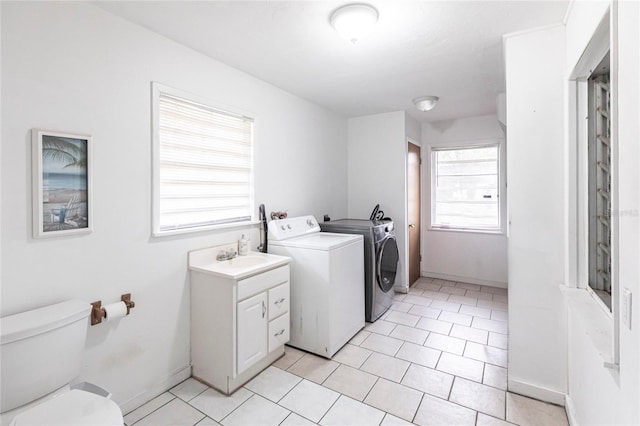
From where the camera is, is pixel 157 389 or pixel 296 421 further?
pixel 157 389

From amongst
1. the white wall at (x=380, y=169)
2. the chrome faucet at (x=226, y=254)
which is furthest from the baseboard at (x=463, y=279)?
the chrome faucet at (x=226, y=254)

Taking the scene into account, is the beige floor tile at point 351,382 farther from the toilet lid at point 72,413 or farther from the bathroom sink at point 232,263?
the toilet lid at point 72,413

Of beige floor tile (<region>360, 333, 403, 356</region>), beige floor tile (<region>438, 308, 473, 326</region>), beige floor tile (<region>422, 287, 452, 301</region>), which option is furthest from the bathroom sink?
beige floor tile (<region>422, 287, 452, 301</region>)

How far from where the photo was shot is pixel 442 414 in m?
1.84

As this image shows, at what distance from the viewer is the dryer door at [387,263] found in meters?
3.20

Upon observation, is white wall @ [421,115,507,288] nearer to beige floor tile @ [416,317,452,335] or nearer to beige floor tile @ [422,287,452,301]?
beige floor tile @ [422,287,452,301]

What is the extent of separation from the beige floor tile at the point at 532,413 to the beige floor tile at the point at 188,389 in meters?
1.97

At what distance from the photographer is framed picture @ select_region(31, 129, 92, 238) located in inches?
59.3

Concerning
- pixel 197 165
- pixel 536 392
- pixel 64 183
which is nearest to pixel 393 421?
pixel 536 392

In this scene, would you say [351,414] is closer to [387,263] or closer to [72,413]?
[72,413]

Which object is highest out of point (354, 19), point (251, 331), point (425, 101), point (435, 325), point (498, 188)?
point (425, 101)

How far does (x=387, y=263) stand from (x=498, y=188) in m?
2.07

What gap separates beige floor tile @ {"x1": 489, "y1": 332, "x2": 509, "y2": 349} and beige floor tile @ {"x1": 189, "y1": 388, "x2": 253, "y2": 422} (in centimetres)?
210

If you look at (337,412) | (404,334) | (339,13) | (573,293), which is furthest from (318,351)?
(339,13)
